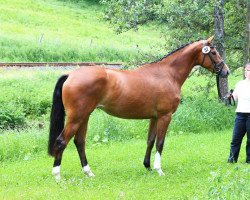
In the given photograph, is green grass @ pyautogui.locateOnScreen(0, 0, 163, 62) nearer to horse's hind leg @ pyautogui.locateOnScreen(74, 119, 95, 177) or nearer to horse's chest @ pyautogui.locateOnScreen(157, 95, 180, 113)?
horse's chest @ pyautogui.locateOnScreen(157, 95, 180, 113)

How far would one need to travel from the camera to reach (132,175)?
10031 mm

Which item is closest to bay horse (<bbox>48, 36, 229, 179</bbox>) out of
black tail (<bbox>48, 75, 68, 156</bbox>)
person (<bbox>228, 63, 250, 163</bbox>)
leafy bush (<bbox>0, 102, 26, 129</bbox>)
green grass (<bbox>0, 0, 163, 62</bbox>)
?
black tail (<bbox>48, 75, 68, 156</bbox>)

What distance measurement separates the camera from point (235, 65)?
1897 cm

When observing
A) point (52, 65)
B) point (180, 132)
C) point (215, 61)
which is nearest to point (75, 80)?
point (215, 61)

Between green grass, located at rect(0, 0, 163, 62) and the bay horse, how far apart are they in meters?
7.89

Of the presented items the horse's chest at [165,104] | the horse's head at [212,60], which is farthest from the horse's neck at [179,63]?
the horse's chest at [165,104]

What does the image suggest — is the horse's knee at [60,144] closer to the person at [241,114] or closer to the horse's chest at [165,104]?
the horse's chest at [165,104]

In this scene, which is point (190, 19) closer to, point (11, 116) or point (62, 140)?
point (11, 116)

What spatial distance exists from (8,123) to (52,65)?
39.1ft

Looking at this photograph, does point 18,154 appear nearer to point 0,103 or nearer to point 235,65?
point 0,103

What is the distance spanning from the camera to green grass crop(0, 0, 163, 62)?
3331 cm

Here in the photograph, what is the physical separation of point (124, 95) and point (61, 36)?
33.5 metres

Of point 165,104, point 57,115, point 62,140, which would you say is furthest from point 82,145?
point 165,104

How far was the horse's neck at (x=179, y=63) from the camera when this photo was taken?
10680 millimetres
